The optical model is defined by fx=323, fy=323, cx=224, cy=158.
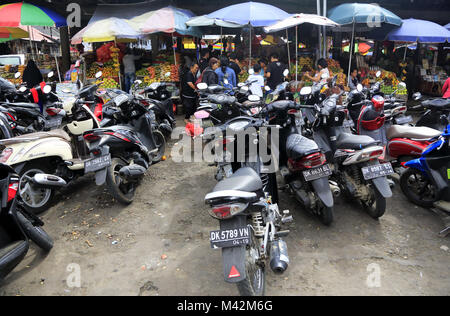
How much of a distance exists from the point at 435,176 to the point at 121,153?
166 inches

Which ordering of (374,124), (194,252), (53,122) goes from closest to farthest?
(194,252) < (374,124) < (53,122)

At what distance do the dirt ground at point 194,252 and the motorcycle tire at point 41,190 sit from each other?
138 mm

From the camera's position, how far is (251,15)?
8367 mm

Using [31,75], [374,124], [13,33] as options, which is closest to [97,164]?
[374,124]

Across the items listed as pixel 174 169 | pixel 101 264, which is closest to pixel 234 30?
pixel 174 169

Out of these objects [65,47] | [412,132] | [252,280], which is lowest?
[252,280]

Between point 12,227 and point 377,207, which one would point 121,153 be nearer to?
point 12,227

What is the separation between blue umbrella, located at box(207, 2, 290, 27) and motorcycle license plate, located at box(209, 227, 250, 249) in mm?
7114

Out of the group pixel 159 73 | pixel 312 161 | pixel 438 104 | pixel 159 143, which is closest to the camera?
pixel 312 161

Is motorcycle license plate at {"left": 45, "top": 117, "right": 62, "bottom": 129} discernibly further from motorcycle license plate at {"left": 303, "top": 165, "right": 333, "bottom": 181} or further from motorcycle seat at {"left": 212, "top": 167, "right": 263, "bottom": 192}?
motorcycle license plate at {"left": 303, "top": 165, "right": 333, "bottom": 181}

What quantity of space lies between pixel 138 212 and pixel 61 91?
4.64 meters

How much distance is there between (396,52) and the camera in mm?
13578

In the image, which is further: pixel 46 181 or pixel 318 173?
pixel 46 181
